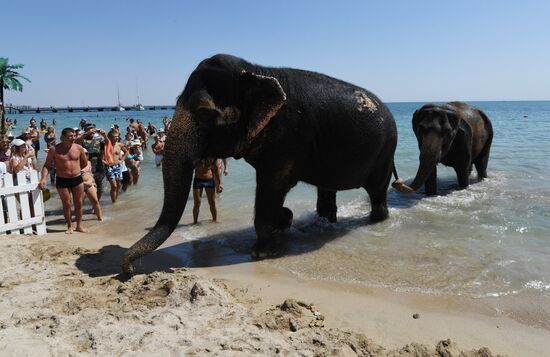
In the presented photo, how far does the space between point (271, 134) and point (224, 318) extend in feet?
8.44

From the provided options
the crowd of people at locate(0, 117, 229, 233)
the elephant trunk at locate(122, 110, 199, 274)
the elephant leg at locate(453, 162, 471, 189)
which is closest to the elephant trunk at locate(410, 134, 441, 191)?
the elephant leg at locate(453, 162, 471, 189)

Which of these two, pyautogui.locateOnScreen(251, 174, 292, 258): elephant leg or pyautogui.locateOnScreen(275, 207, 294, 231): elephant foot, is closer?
pyautogui.locateOnScreen(251, 174, 292, 258): elephant leg

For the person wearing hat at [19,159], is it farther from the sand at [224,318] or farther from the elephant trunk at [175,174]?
the elephant trunk at [175,174]

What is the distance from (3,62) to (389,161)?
3370 cm

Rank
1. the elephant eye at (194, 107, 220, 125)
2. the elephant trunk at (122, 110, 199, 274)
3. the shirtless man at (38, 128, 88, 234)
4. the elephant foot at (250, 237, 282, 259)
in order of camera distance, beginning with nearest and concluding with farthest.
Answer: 1. the elephant trunk at (122, 110, 199, 274)
2. the elephant eye at (194, 107, 220, 125)
3. the elephant foot at (250, 237, 282, 259)
4. the shirtless man at (38, 128, 88, 234)

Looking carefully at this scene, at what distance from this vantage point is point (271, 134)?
567 cm

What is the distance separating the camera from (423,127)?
30.3ft

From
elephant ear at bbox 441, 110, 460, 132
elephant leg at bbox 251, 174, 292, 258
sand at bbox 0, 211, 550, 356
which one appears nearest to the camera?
sand at bbox 0, 211, 550, 356

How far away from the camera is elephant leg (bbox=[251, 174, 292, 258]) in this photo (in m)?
5.95

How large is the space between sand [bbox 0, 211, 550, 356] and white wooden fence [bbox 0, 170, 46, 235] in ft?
4.91

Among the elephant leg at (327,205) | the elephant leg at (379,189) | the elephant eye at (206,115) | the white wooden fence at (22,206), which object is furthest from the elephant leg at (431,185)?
the white wooden fence at (22,206)

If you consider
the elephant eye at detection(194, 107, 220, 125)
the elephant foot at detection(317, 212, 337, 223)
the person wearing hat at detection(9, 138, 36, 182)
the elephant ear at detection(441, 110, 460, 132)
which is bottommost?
the elephant foot at detection(317, 212, 337, 223)

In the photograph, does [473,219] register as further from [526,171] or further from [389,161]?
[526,171]

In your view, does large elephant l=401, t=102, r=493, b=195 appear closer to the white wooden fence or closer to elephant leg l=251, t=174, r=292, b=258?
elephant leg l=251, t=174, r=292, b=258
